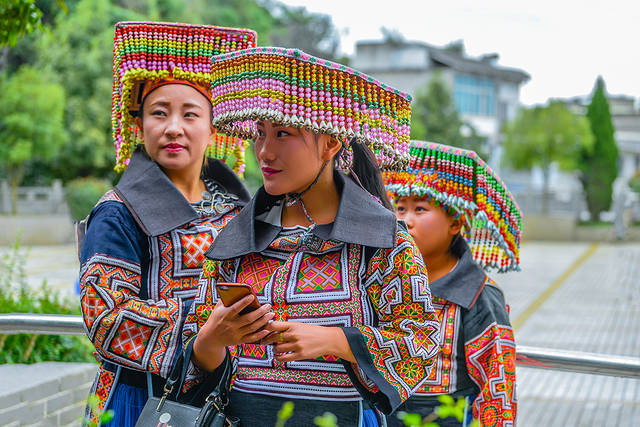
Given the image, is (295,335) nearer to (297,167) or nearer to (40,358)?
(297,167)

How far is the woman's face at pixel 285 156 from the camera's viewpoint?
1806 millimetres

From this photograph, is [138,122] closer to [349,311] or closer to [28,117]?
[349,311]

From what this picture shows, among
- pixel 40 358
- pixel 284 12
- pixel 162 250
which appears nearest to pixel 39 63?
pixel 284 12

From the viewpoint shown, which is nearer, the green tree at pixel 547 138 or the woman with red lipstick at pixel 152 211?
the woman with red lipstick at pixel 152 211

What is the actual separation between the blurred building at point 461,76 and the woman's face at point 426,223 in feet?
102

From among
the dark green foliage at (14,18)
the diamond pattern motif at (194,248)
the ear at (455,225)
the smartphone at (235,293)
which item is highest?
the dark green foliage at (14,18)

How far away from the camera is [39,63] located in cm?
2142

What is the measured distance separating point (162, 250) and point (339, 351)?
2.22 ft

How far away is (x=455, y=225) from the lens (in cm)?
273

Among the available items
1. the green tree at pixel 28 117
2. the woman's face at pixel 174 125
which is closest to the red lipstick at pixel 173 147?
the woman's face at pixel 174 125

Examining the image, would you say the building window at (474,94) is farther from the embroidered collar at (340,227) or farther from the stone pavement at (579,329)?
the embroidered collar at (340,227)

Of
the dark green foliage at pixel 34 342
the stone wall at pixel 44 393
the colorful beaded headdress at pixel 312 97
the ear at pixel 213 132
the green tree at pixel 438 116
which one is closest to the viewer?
the colorful beaded headdress at pixel 312 97

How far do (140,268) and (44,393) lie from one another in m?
1.95

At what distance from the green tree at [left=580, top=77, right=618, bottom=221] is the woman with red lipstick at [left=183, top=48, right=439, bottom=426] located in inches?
994
